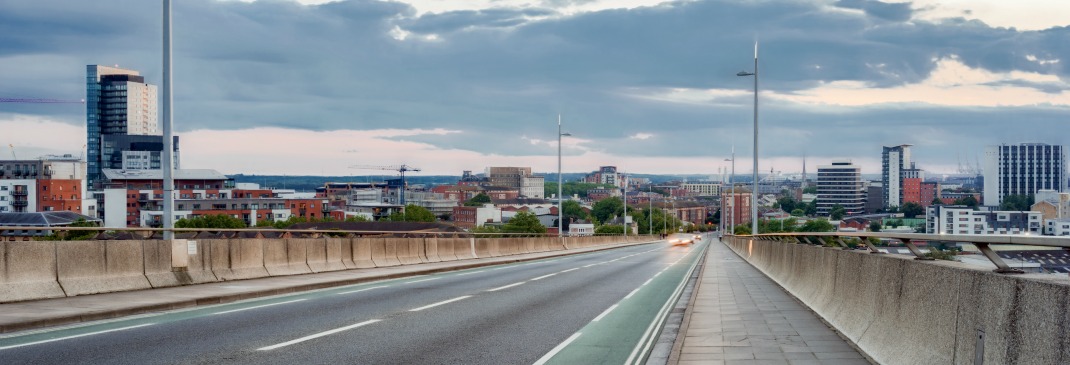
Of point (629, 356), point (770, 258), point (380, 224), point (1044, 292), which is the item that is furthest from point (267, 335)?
point (380, 224)

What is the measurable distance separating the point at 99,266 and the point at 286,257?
763cm

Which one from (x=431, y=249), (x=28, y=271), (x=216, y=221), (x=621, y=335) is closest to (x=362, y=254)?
(x=431, y=249)

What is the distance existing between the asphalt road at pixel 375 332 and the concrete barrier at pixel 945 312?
283 centimetres

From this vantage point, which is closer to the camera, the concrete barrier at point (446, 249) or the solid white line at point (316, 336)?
the solid white line at point (316, 336)

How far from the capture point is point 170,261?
771 inches

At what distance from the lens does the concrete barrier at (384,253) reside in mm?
31188

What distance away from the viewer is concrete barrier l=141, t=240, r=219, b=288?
62.3ft

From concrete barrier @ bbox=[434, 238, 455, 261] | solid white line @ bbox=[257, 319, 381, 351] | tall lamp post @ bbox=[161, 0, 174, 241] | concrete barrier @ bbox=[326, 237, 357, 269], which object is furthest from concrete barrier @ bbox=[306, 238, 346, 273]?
solid white line @ bbox=[257, 319, 381, 351]

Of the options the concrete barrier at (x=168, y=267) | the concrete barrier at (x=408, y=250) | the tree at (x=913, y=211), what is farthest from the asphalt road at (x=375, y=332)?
the concrete barrier at (x=408, y=250)

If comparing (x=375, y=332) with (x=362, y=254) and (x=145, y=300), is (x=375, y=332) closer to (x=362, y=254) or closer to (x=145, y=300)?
(x=145, y=300)

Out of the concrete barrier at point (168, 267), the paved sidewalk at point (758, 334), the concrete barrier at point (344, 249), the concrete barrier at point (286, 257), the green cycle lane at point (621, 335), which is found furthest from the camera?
the concrete barrier at point (344, 249)

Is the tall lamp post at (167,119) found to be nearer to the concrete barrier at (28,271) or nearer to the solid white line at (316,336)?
the concrete barrier at (28,271)

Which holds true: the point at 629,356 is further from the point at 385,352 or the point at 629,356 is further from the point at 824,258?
the point at 824,258

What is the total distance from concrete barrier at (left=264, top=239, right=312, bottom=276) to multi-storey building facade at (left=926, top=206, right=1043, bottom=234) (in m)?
15.5
